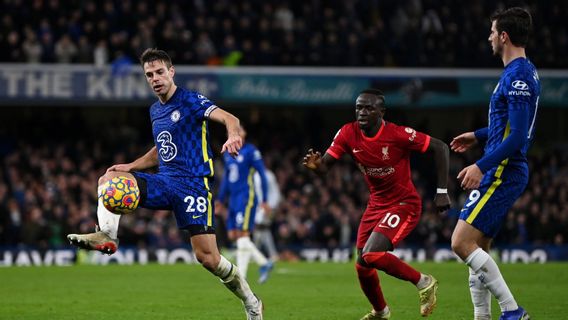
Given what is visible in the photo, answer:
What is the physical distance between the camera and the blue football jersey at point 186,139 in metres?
8.78

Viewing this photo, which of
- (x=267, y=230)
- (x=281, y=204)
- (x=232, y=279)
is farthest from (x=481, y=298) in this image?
(x=281, y=204)

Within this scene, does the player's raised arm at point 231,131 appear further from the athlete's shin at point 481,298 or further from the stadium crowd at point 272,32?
the stadium crowd at point 272,32

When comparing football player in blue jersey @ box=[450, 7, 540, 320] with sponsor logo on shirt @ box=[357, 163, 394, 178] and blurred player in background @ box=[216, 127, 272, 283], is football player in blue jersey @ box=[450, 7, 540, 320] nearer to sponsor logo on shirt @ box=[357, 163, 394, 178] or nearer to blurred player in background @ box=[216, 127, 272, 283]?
sponsor logo on shirt @ box=[357, 163, 394, 178]

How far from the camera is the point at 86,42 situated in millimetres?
25984

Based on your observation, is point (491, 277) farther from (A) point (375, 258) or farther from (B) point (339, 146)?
(B) point (339, 146)

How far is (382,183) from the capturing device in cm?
954

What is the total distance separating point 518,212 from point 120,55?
440 inches

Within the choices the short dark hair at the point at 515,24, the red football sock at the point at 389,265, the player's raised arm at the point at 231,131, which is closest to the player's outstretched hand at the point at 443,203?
the red football sock at the point at 389,265

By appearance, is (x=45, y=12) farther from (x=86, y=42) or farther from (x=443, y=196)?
(x=443, y=196)

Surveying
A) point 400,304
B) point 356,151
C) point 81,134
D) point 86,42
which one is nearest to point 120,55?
point 86,42

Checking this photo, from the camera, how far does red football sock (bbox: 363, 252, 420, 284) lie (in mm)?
8969

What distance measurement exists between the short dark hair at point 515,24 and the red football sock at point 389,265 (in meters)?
2.24

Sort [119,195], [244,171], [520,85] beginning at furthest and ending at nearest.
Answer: [244,171] < [119,195] < [520,85]

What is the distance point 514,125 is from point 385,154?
6.23 ft
